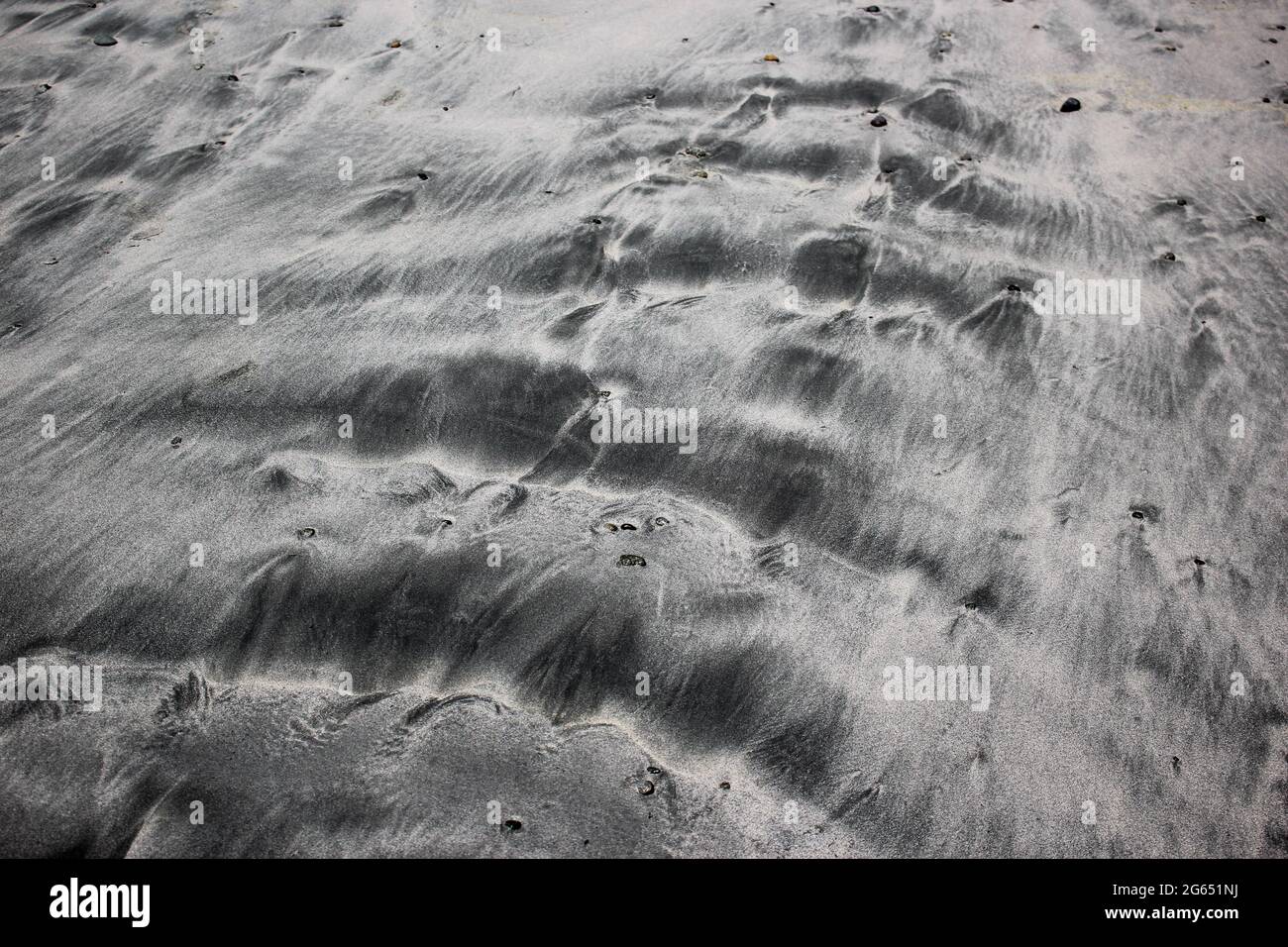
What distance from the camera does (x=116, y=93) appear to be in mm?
4004

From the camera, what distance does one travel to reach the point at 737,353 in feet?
9.40

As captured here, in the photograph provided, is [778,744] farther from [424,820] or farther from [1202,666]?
[1202,666]

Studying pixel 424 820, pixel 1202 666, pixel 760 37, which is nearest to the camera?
pixel 424 820

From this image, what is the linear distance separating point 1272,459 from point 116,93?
4478 millimetres

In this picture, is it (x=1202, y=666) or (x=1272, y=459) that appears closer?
(x=1202, y=666)

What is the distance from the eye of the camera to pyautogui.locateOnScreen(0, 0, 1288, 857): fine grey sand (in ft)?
6.75

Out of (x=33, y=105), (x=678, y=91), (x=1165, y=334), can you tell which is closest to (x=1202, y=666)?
(x=1165, y=334)

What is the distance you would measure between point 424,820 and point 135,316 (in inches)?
80.4

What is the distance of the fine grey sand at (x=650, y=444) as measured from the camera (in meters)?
2.06

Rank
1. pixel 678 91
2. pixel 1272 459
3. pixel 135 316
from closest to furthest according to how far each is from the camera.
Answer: pixel 1272 459 < pixel 135 316 < pixel 678 91

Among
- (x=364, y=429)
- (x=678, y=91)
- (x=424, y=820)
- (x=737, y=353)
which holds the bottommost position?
(x=424, y=820)

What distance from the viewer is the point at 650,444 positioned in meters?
2.68

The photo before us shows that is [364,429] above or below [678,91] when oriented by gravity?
below

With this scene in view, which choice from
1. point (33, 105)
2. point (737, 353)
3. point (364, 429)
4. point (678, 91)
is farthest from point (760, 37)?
point (33, 105)
